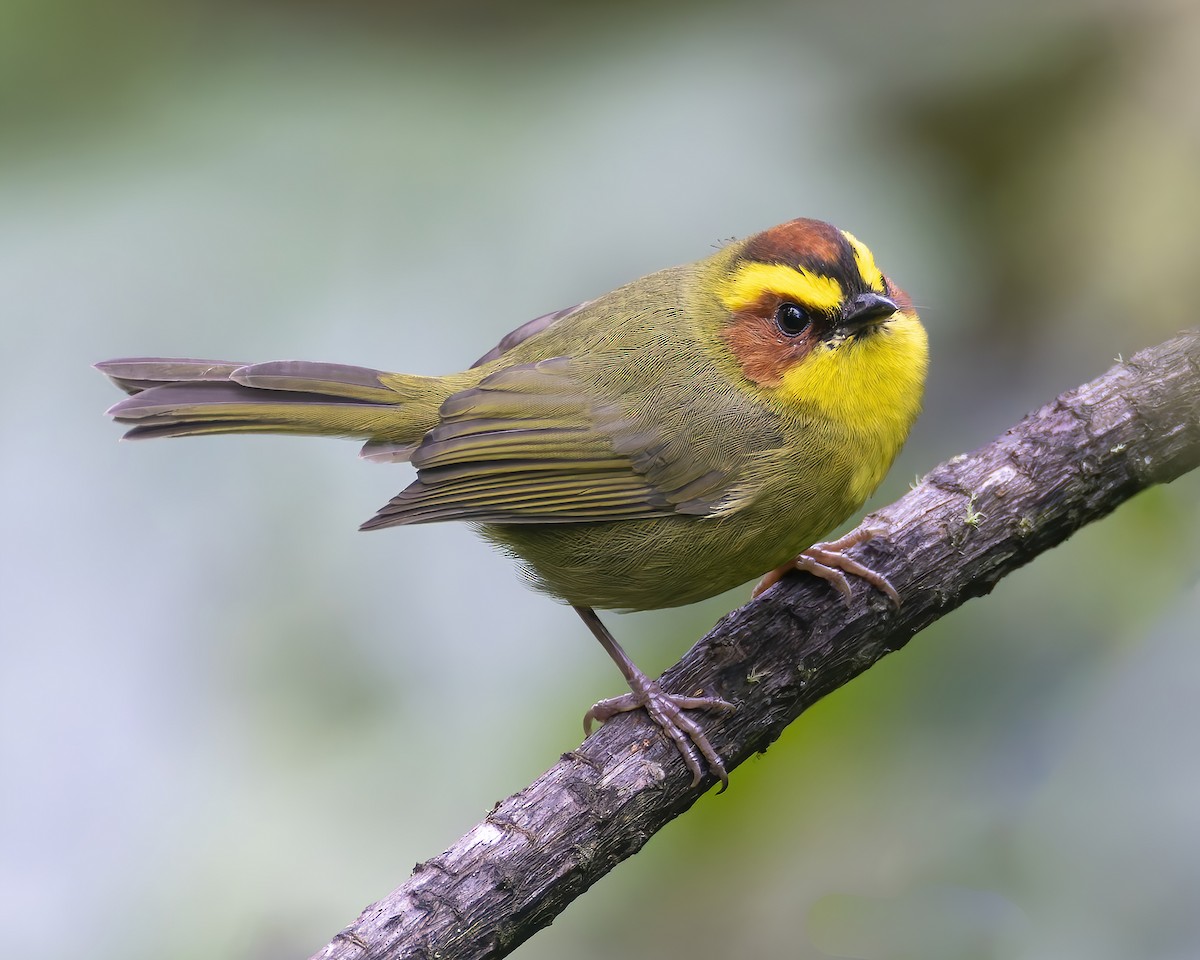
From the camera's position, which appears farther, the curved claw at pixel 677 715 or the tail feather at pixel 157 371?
the tail feather at pixel 157 371

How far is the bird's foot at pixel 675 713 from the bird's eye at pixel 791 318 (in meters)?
1.00

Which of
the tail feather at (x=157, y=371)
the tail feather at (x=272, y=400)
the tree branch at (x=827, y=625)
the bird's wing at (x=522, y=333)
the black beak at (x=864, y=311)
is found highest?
the tail feather at (x=157, y=371)

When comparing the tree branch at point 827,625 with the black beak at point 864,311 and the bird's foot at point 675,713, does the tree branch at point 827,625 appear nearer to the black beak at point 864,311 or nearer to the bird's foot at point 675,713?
the bird's foot at point 675,713

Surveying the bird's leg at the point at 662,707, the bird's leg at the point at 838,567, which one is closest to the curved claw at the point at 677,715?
the bird's leg at the point at 662,707

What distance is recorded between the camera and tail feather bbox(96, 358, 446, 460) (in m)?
3.29

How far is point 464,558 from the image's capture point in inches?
134

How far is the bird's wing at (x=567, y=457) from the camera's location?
3.18 metres

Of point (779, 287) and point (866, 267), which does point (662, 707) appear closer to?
point (779, 287)

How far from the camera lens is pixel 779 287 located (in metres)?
3.19

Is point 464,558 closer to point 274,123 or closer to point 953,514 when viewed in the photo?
point 953,514

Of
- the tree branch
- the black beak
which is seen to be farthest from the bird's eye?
the tree branch

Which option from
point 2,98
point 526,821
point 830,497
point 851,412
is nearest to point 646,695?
point 526,821

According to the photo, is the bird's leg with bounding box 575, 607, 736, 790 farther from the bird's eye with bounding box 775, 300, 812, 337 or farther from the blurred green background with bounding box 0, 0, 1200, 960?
the bird's eye with bounding box 775, 300, 812, 337

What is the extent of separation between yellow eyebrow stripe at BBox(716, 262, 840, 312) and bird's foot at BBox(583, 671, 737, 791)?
104cm
